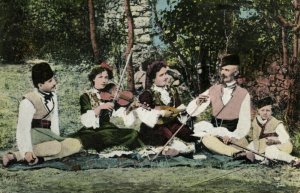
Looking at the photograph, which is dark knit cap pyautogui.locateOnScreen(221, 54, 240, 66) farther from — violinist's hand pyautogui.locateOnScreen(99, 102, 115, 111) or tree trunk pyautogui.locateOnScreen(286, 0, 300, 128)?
violinist's hand pyautogui.locateOnScreen(99, 102, 115, 111)

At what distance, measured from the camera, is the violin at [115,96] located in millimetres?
6738

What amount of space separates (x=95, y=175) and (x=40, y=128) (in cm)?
74

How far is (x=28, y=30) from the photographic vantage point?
22.9 ft

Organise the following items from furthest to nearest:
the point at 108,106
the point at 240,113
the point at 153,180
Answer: the point at 240,113 → the point at 108,106 → the point at 153,180

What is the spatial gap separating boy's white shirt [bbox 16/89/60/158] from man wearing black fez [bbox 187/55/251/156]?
1.39 metres

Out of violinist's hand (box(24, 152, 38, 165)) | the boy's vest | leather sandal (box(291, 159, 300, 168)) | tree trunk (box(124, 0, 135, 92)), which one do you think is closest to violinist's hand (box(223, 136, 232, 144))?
leather sandal (box(291, 159, 300, 168))

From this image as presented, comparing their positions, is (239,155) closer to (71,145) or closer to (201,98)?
(201,98)

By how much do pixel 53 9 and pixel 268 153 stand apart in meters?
2.74

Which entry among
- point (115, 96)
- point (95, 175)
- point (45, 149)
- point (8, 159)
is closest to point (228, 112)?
point (115, 96)

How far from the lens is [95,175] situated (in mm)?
6605

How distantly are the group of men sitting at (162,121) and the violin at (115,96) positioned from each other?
23 millimetres

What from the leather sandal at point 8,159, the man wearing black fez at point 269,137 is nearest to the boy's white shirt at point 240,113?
the man wearing black fez at point 269,137

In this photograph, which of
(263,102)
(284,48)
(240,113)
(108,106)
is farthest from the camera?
(284,48)

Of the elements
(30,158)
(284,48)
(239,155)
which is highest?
(284,48)
